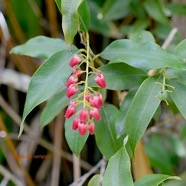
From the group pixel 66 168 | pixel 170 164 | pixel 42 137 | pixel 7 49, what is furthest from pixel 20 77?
pixel 170 164

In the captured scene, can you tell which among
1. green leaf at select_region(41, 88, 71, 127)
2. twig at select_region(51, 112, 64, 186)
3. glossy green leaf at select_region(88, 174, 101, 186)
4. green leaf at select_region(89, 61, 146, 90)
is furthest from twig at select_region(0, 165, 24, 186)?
green leaf at select_region(89, 61, 146, 90)

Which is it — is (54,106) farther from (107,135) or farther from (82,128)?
(82,128)

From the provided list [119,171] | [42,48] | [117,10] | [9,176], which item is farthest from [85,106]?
[117,10]

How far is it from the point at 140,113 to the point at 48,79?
6.5 inches

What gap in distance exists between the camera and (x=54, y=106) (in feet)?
3.19

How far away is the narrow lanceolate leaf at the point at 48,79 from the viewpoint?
0.77 meters

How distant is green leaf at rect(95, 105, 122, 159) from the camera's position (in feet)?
2.90

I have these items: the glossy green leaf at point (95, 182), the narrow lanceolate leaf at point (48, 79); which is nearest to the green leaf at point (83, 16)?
the narrow lanceolate leaf at point (48, 79)

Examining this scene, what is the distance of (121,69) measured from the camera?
852 millimetres

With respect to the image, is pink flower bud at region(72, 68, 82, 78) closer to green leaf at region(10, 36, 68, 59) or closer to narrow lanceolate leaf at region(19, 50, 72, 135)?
narrow lanceolate leaf at region(19, 50, 72, 135)

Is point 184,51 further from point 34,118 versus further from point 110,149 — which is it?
point 34,118

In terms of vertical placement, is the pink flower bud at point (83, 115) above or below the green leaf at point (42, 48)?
below

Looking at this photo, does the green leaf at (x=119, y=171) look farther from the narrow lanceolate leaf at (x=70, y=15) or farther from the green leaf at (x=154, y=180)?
the narrow lanceolate leaf at (x=70, y=15)

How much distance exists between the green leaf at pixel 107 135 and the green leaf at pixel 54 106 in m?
0.10
